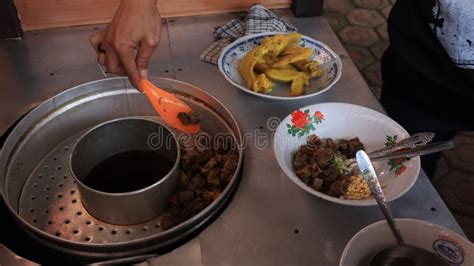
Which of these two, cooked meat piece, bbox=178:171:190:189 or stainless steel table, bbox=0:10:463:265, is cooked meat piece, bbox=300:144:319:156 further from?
cooked meat piece, bbox=178:171:190:189

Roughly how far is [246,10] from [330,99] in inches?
14.2

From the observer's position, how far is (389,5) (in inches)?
93.8

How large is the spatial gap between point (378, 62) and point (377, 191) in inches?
61.0

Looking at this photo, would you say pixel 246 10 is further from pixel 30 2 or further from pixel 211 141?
pixel 30 2

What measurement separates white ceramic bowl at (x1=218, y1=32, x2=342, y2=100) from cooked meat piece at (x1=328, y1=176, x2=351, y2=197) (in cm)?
21

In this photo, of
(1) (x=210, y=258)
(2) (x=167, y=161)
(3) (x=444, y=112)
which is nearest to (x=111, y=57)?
(2) (x=167, y=161)

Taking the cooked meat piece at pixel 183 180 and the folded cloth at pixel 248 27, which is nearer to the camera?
the cooked meat piece at pixel 183 180

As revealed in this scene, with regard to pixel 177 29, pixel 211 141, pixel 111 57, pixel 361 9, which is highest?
pixel 111 57

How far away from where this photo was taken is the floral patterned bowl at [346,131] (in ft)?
2.36

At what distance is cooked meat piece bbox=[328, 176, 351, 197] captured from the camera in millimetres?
707

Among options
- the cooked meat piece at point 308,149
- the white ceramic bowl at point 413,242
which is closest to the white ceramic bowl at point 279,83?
the cooked meat piece at point 308,149

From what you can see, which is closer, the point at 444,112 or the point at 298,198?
the point at 298,198

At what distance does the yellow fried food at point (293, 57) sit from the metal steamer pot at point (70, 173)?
0.51 feet

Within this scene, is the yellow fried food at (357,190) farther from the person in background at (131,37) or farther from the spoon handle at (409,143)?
the person in background at (131,37)
